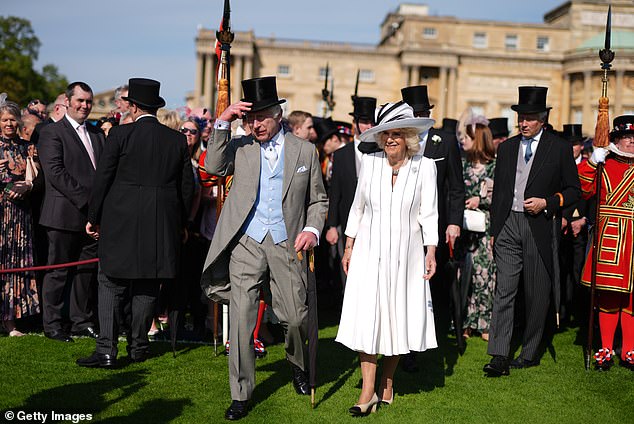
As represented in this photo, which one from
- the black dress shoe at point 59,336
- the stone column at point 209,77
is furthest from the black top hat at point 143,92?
the stone column at point 209,77

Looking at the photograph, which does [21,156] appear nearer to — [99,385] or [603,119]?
[99,385]

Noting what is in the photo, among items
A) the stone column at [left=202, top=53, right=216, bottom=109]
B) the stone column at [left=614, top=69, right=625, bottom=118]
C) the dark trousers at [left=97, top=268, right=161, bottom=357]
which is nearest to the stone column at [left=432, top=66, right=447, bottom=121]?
the stone column at [left=614, top=69, right=625, bottom=118]

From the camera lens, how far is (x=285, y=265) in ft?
18.1

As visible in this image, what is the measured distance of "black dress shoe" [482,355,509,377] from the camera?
6.62 meters

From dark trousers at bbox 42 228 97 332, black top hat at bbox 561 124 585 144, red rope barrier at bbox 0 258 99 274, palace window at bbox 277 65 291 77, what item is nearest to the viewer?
red rope barrier at bbox 0 258 99 274

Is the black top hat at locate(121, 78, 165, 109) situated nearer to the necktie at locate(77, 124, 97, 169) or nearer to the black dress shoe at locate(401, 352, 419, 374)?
the necktie at locate(77, 124, 97, 169)

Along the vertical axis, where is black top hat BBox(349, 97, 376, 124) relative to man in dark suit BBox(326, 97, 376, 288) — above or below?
above

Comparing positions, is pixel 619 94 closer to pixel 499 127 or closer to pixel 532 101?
pixel 499 127

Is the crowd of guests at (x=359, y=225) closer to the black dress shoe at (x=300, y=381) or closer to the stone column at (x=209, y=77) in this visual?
the black dress shoe at (x=300, y=381)

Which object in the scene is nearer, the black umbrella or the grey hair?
the grey hair

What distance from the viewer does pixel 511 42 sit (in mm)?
74000

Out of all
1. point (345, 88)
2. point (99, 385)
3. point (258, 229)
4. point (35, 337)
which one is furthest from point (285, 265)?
point (345, 88)

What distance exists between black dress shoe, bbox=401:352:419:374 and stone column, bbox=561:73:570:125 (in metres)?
68.4
